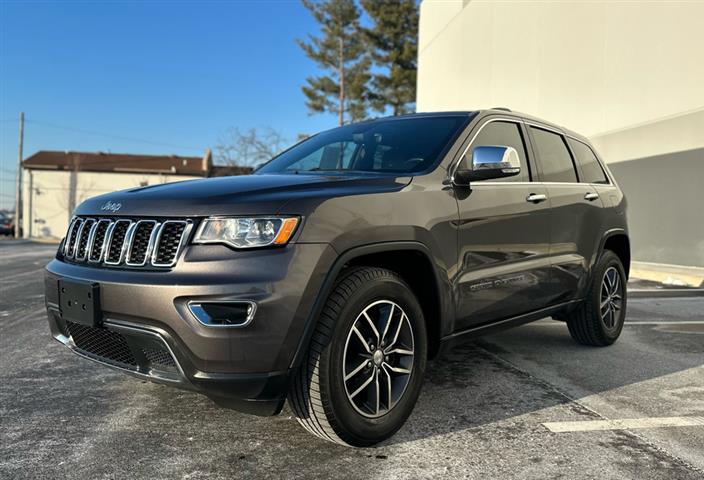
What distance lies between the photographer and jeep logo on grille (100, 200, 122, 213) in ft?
9.05

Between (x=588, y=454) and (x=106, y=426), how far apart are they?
2507mm

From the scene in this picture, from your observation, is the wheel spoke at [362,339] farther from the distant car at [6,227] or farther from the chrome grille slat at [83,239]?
the distant car at [6,227]

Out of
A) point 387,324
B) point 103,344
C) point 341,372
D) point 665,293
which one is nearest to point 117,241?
point 103,344

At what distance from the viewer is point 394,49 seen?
3384cm

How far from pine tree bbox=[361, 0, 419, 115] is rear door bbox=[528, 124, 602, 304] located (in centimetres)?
2963

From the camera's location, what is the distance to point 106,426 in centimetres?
300

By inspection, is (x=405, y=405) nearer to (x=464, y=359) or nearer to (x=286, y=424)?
(x=286, y=424)

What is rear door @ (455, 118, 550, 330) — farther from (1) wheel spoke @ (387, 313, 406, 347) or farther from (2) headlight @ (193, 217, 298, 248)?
(2) headlight @ (193, 217, 298, 248)

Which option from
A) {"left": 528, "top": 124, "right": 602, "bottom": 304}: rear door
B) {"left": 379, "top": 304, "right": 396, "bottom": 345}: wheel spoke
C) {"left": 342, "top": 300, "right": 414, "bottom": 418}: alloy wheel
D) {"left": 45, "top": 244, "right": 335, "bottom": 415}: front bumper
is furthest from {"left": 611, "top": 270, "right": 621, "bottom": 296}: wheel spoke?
{"left": 45, "top": 244, "right": 335, "bottom": 415}: front bumper

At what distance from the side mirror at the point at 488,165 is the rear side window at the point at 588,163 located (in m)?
1.85

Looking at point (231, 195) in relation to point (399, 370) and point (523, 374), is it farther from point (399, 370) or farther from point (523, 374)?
point (523, 374)

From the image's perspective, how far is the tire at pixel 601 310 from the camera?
472cm

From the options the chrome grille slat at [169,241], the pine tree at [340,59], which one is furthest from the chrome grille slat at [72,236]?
the pine tree at [340,59]

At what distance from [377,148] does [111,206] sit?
1.76m
